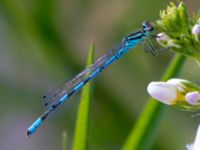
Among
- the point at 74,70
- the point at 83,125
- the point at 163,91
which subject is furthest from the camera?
the point at 74,70

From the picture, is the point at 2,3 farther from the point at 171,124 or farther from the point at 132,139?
the point at 132,139

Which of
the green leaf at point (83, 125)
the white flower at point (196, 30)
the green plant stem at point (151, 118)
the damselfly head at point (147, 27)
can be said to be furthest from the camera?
the damselfly head at point (147, 27)

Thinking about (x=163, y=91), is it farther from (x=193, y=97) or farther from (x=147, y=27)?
(x=147, y=27)

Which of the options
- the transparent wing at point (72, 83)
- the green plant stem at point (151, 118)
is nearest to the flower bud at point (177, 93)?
the green plant stem at point (151, 118)

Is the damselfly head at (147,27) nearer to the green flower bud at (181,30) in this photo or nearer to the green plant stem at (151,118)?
the green plant stem at (151,118)

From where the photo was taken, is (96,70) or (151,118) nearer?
(151,118)

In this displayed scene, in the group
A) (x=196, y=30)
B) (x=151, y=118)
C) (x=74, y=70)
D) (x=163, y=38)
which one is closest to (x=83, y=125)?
(x=151, y=118)

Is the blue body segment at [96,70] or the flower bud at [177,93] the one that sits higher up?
the blue body segment at [96,70]
